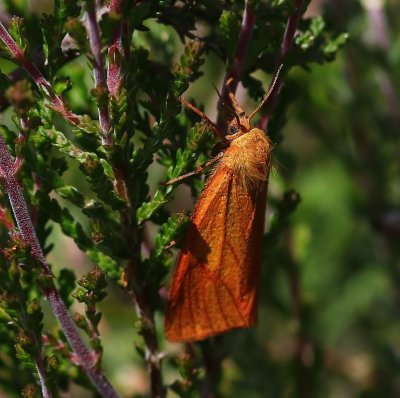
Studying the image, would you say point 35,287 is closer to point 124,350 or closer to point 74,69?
point 74,69

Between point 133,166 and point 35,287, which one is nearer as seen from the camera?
point 133,166

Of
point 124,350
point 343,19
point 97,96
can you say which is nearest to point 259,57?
point 97,96

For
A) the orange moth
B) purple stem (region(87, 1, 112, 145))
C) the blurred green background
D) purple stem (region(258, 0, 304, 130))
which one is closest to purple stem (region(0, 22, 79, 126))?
purple stem (region(87, 1, 112, 145))

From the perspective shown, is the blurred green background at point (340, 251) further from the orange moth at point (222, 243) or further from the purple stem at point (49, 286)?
the purple stem at point (49, 286)

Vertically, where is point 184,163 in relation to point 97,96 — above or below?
below

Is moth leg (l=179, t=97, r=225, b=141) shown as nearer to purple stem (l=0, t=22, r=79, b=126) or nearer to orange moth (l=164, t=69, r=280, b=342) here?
orange moth (l=164, t=69, r=280, b=342)

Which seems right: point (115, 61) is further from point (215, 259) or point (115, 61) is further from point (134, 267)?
point (215, 259)

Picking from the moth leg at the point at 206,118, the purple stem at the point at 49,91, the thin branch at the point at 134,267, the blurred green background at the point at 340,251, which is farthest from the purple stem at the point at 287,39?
the blurred green background at the point at 340,251
